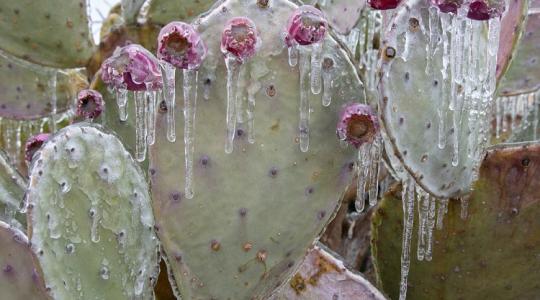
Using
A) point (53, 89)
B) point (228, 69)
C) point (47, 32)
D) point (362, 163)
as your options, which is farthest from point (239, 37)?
point (53, 89)

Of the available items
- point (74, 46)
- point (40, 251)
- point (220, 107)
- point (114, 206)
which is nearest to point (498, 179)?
point (220, 107)

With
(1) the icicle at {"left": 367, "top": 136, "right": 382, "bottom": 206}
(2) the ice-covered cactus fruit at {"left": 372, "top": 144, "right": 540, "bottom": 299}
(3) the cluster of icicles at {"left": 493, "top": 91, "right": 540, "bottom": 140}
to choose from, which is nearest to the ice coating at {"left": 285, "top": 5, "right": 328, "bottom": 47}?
(1) the icicle at {"left": 367, "top": 136, "right": 382, "bottom": 206}

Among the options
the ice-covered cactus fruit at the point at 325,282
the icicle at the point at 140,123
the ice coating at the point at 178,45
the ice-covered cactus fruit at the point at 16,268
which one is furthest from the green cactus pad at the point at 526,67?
the ice-covered cactus fruit at the point at 16,268

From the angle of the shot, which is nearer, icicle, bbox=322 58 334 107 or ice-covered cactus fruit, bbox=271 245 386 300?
icicle, bbox=322 58 334 107

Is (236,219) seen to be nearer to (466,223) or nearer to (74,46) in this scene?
(466,223)

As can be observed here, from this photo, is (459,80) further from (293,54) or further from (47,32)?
(47,32)

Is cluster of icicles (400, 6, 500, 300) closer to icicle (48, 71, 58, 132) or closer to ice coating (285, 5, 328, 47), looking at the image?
ice coating (285, 5, 328, 47)
